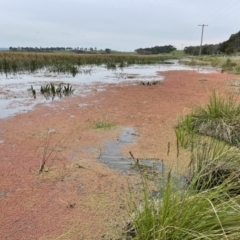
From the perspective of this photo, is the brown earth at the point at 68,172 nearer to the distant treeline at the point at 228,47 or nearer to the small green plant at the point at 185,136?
the small green plant at the point at 185,136

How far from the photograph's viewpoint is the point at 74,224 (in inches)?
83.1

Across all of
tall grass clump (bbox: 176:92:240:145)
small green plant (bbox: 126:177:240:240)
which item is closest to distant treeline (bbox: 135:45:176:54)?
tall grass clump (bbox: 176:92:240:145)

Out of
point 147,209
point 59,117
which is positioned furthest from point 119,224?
point 59,117

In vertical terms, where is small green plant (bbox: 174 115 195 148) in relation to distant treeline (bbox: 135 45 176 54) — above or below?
below

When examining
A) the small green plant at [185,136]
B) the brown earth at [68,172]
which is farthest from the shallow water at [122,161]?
the small green plant at [185,136]

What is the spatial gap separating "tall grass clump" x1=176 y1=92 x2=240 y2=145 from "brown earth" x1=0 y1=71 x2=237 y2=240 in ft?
1.58

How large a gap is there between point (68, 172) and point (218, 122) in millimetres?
2589

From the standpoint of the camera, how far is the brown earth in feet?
6.92

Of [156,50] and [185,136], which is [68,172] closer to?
[185,136]

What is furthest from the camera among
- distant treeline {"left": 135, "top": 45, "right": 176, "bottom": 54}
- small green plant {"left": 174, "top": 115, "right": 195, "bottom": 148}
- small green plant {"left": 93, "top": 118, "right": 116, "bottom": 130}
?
distant treeline {"left": 135, "top": 45, "right": 176, "bottom": 54}

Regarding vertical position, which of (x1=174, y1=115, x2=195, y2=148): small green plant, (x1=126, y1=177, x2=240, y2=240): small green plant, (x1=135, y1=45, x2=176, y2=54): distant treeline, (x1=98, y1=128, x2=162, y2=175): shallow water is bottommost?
(x1=98, y1=128, x2=162, y2=175): shallow water

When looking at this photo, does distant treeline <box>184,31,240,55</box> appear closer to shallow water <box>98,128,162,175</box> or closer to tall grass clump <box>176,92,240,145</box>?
tall grass clump <box>176,92,240,145</box>

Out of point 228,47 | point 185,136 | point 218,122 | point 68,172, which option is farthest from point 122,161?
point 228,47

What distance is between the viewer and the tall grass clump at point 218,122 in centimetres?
390
